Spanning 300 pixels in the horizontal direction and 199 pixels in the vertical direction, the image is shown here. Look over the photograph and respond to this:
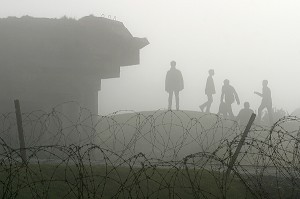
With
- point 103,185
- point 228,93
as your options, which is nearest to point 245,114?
point 228,93

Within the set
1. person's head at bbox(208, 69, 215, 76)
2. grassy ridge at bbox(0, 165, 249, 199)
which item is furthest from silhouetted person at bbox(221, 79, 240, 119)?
grassy ridge at bbox(0, 165, 249, 199)

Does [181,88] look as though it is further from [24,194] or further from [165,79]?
[24,194]

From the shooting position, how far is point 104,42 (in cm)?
1486

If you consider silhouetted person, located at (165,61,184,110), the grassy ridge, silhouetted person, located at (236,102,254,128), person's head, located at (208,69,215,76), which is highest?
person's head, located at (208,69,215,76)

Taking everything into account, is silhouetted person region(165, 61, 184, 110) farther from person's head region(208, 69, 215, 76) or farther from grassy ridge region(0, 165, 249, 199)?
grassy ridge region(0, 165, 249, 199)

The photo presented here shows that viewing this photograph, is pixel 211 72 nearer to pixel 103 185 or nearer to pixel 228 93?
pixel 228 93

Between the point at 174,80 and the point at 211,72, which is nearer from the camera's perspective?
the point at 174,80

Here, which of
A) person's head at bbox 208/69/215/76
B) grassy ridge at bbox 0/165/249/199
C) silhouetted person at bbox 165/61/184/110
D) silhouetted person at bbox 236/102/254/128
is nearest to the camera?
grassy ridge at bbox 0/165/249/199

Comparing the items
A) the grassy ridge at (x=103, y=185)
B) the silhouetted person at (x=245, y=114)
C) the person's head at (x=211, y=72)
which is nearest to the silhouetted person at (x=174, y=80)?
the person's head at (x=211, y=72)

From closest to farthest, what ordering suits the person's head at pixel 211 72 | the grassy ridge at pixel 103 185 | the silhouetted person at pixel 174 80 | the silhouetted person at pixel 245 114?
the grassy ridge at pixel 103 185 → the silhouetted person at pixel 245 114 → the silhouetted person at pixel 174 80 → the person's head at pixel 211 72

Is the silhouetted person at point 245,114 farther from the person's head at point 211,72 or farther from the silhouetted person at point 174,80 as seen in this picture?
the silhouetted person at point 174,80

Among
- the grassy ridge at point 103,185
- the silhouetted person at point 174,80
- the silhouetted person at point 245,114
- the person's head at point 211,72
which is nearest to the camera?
the grassy ridge at point 103,185

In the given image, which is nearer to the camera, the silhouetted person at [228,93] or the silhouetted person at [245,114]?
the silhouetted person at [245,114]

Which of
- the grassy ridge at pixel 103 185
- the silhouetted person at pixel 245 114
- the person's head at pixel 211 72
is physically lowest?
the grassy ridge at pixel 103 185
